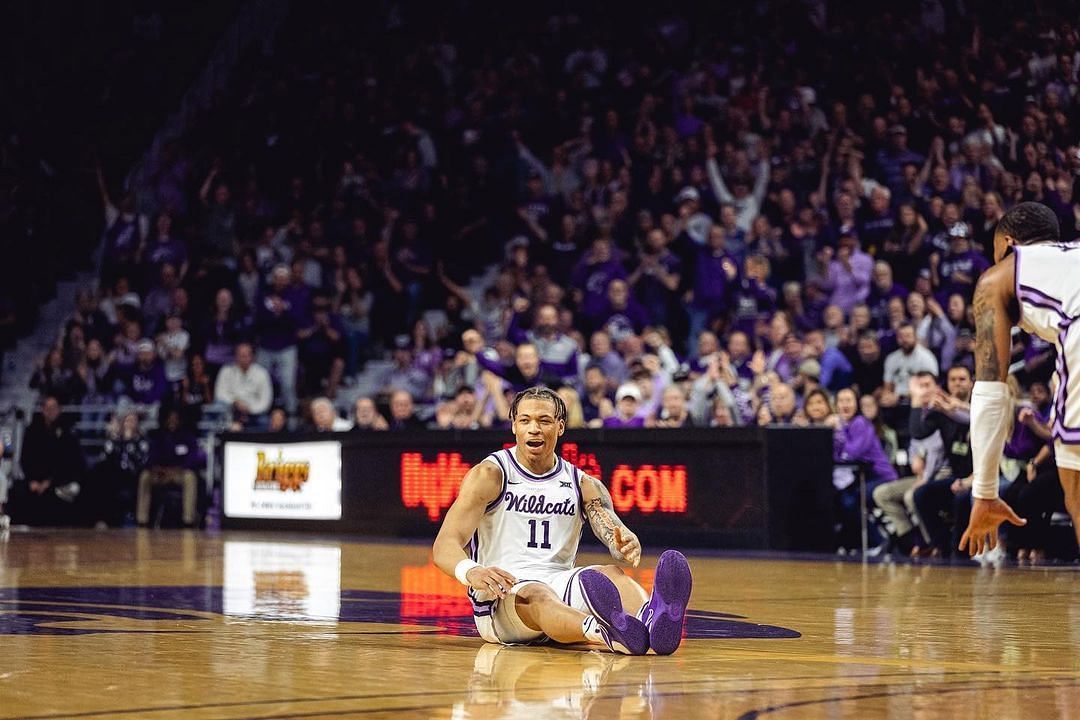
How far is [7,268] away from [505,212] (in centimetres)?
902

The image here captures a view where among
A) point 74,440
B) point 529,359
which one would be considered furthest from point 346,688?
point 74,440

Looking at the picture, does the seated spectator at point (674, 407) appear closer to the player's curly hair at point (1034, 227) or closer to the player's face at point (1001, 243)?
the player's face at point (1001, 243)

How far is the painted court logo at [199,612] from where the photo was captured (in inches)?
293

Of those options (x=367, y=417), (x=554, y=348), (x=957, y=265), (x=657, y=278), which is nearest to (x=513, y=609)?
(x=957, y=265)

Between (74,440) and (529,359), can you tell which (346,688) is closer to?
(529,359)

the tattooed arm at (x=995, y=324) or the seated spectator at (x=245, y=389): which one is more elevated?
the seated spectator at (x=245, y=389)

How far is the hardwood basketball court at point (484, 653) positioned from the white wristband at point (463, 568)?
316 millimetres

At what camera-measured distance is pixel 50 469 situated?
2034 cm

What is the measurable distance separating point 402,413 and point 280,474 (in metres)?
1.94

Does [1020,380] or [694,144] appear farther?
[694,144]

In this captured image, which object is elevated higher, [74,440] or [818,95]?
[818,95]

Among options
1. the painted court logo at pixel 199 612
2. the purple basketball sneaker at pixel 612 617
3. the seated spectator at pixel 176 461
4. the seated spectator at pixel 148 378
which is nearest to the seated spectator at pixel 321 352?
the seated spectator at pixel 176 461

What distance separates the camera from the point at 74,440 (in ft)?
66.8

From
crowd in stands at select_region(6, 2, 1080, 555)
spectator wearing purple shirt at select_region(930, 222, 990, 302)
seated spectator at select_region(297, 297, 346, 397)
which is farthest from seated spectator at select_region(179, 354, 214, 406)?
spectator wearing purple shirt at select_region(930, 222, 990, 302)
